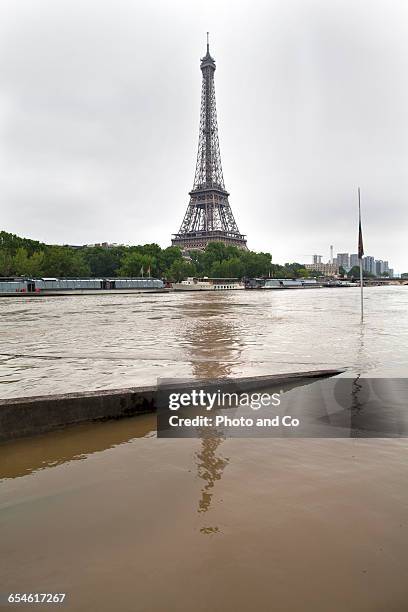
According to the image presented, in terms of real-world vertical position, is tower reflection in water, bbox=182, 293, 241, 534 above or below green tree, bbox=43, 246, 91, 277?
below

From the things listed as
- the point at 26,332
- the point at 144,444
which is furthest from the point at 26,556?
the point at 26,332

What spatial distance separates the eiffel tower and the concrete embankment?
15418 cm

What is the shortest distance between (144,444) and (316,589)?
8.96ft

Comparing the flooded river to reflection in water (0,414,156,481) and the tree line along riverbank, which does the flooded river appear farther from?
the tree line along riverbank

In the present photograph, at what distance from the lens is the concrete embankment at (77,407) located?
16.6 ft

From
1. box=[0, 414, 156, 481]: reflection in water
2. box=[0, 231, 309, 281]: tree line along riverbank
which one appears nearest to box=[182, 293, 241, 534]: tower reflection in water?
box=[0, 414, 156, 481]: reflection in water

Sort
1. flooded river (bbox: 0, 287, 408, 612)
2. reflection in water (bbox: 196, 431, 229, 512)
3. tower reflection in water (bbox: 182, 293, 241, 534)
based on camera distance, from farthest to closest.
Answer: tower reflection in water (bbox: 182, 293, 241, 534), reflection in water (bbox: 196, 431, 229, 512), flooded river (bbox: 0, 287, 408, 612)

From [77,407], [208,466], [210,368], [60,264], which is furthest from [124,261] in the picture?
[208,466]

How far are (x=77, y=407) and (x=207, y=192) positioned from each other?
158 meters

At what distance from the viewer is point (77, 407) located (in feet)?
18.0

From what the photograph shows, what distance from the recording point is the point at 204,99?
531 feet

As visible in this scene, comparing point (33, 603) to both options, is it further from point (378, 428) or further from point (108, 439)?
point (378, 428)

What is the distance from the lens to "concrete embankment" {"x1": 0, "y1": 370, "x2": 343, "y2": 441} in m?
5.05

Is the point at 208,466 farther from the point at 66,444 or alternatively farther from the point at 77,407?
the point at 77,407
